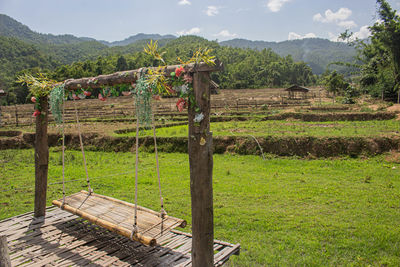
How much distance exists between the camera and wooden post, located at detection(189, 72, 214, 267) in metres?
3.21

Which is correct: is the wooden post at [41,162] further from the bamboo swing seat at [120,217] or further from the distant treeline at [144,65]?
the distant treeline at [144,65]

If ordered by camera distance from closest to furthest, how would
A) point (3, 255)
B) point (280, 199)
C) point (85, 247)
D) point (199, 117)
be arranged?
point (3, 255) < point (199, 117) < point (85, 247) < point (280, 199)

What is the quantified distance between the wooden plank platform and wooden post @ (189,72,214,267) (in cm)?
74

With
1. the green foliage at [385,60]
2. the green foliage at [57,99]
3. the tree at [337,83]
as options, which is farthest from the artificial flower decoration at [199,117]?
the tree at [337,83]

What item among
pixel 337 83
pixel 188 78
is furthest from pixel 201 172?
pixel 337 83

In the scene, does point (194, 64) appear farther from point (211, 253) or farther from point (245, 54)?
point (245, 54)

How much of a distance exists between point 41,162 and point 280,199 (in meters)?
5.53

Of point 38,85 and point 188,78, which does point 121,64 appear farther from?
point 188,78

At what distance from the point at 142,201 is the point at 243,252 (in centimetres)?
327

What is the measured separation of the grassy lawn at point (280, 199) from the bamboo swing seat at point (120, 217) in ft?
4.30

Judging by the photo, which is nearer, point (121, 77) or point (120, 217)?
point (121, 77)

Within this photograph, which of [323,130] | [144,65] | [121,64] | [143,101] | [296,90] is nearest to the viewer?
[143,101]

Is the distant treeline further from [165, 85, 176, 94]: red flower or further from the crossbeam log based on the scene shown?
[165, 85, 176, 94]: red flower

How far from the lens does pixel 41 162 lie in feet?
18.5
